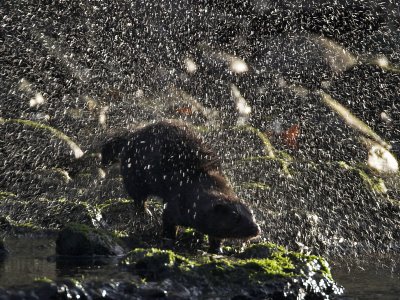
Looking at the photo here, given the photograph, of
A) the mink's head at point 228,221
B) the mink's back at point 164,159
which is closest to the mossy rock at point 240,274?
the mink's head at point 228,221

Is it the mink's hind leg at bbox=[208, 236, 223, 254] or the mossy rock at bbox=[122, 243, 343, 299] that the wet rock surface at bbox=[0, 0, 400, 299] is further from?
the mossy rock at bbox=[122, 243, 343, 299]

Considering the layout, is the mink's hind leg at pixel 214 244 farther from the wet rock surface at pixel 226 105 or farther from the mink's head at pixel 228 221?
the wet rock surface at pixel 226 105

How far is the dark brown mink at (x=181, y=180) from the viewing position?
721 centimetres

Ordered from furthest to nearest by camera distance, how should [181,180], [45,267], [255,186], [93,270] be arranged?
[255,186], [181,180], [45,267], [93,270]

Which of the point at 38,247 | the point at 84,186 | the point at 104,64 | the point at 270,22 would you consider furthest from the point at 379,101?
the point at 38,247

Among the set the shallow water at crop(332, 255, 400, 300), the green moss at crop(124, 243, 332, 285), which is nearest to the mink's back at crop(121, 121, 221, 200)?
the shallow water at crop(332, 255, 400, 300)

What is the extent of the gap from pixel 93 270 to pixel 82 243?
2.32ft

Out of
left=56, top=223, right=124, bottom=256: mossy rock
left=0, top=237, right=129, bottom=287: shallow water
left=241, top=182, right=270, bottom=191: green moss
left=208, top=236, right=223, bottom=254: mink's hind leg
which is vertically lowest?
left=0, top=237, right=129, bottom=287: shallow water

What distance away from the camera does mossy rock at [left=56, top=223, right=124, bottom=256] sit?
20.7 feet

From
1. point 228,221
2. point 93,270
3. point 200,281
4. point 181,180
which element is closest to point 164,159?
point 181,180

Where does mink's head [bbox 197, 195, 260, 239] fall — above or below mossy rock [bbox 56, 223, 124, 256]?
above

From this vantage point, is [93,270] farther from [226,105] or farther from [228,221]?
[226,105]

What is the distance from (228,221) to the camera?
7.17 meters

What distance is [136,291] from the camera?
5.06 m
